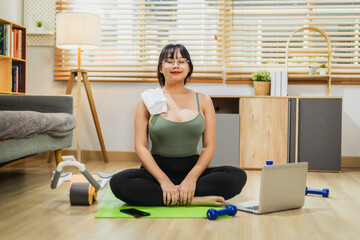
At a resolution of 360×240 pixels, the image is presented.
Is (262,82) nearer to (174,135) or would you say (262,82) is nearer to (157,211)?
(174,135)

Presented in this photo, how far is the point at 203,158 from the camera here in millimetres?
2180

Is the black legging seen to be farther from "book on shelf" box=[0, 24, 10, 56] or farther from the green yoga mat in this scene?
"book on shelf" box=[0, 24, 10, 56]

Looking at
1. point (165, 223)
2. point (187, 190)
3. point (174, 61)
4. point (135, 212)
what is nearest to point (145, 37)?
point (174, 61)

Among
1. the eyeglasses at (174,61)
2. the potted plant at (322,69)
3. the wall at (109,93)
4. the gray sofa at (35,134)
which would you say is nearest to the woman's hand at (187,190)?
the eyeglasses at (174,61)

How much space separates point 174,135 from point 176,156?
11cm

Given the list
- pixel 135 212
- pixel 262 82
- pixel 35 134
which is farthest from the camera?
pixel 262 82

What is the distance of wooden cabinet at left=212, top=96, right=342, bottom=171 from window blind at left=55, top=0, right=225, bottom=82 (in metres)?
0.56

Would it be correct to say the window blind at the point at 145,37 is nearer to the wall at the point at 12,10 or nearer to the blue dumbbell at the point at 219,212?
the wall at the point at 12,10

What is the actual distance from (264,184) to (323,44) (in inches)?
90.1

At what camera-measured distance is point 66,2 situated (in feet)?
13.1

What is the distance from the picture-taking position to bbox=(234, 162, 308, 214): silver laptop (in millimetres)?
1935

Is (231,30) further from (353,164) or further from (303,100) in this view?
(353,164)

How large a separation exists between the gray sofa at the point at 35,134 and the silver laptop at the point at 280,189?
125 centimetres

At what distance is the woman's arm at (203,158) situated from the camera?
2047 mm
